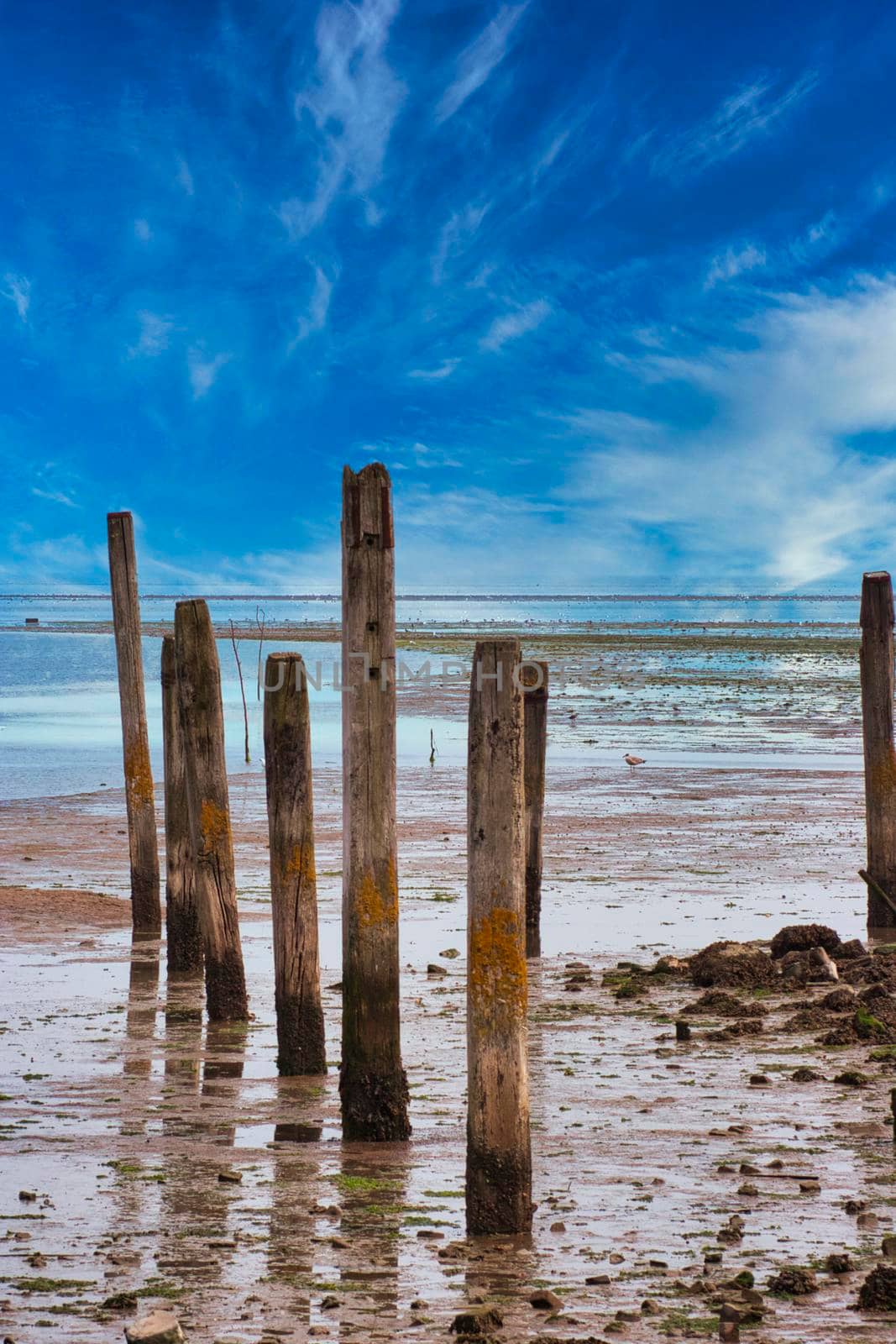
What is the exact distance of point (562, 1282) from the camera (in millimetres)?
5652

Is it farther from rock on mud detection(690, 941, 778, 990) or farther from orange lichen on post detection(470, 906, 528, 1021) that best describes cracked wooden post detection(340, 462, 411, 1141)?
rock on mud detection(690, 941, 778, 990)

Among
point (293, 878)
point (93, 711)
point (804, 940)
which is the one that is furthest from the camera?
point (93, 711)

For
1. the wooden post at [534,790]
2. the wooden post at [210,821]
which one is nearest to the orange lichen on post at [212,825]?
the wooden post at [210,821]

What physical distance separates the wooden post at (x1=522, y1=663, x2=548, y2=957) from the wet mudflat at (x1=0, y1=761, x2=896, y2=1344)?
292 mm

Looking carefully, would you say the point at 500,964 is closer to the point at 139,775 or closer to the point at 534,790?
the point at 534,790

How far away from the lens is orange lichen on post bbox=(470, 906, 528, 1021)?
6090mm

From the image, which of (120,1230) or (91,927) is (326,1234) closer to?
(120,1230)

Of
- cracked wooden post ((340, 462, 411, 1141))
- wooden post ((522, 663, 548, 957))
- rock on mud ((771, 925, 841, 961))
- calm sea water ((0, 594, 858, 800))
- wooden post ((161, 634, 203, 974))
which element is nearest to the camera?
cracked wooden post ((340, 462, 411, 1141))

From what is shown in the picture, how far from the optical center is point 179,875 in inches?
460

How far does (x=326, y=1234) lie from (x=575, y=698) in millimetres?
34104

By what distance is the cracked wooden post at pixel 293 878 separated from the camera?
868cm

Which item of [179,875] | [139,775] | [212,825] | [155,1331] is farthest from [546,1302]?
[139,775]

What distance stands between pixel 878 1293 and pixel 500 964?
5.97 feet

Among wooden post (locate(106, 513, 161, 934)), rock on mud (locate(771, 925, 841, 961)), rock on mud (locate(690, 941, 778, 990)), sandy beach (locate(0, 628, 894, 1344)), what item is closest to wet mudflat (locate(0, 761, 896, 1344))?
sandy beach (locate(0, 628, 894, 1344))
